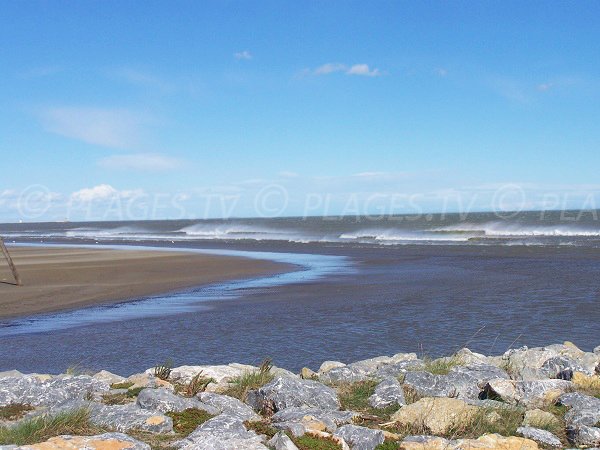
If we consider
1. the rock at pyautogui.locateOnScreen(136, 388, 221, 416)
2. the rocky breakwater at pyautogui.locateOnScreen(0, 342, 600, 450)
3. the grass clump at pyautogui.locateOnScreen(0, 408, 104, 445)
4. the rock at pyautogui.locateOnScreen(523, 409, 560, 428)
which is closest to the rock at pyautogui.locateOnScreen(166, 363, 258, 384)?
the rocky breakwater at pyautogui.locateOnScreen(0, 342, 600, 450)

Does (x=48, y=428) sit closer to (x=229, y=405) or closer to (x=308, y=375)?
(x=229, y=405)

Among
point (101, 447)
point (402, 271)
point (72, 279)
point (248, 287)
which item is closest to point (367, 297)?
point (248, 287)

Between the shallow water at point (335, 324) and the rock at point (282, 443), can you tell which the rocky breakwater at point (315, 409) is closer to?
the rock at point (282, 443)

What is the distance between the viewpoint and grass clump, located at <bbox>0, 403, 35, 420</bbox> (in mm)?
5848

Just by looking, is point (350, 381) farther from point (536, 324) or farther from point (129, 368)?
point (536, 324)

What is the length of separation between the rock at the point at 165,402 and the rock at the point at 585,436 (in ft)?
9.83

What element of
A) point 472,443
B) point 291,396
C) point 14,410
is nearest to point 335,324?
point 291,396

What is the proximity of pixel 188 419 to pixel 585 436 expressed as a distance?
10.7 feet

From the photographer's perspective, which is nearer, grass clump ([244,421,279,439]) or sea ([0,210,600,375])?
grass clump ([244,421,279,439])

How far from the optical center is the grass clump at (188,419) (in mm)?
5513

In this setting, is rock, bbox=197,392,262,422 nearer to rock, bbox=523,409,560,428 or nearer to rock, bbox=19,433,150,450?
rock, bbox=19,433,150,450

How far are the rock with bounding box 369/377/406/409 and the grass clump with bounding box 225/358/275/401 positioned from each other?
3.92ft

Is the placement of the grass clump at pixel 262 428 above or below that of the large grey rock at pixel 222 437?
below

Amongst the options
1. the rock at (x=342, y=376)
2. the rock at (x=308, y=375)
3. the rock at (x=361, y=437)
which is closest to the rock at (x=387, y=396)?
the rock at (x=342, y=376)
